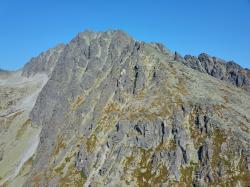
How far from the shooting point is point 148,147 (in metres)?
137

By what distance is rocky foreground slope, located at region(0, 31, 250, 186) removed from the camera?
126 metres

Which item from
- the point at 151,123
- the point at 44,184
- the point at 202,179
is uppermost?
the point at 151,123

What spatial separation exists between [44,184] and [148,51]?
71.0m

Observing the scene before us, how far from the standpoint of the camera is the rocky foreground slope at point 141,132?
125688 millimetres

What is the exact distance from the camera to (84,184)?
133625mm

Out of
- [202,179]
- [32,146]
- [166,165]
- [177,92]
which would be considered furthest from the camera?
[32,146]

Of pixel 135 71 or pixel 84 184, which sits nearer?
pixel 84 184

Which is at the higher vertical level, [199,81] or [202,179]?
[199,81]

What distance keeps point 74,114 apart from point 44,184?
3421 centimetres

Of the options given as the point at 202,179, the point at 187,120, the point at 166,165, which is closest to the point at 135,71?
the point at 187,120

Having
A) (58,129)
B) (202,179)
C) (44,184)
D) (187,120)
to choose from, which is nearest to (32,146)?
(58,129)

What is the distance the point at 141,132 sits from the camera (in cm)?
14075

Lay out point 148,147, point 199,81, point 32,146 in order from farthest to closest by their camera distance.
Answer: point 32,146 → point 199,81 → point 148,147

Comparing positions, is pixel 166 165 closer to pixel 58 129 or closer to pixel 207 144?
pixel 207 144
